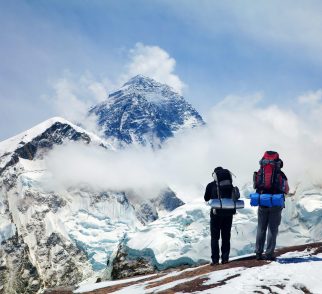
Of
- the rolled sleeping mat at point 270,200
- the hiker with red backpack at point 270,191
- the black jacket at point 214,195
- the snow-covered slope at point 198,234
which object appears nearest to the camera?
the rolled sleeping mat at point 270,200

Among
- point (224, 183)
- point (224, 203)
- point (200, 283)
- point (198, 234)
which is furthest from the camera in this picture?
point (198, 234)

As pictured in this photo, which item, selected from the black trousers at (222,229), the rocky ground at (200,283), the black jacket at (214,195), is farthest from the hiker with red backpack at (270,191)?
the black trousers at (222,229)

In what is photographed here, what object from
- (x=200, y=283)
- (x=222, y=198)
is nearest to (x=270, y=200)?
(x=222, y=198)

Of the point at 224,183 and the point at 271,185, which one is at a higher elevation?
the point at 224,183

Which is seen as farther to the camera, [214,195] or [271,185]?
[214,195]

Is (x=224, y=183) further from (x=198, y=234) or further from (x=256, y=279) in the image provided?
(x=198, y=234)

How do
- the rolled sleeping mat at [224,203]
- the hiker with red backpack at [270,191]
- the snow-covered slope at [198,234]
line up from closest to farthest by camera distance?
the hiker with red backpack at [270,191], the rolled sleeping mat at [224,203], the snow-covered slope at [198,234]

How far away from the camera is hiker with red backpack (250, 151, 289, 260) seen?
16.5 m

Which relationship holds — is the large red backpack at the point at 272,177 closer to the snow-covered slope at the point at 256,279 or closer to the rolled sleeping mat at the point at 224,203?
the rolled sleeping mat at the point at 224,203

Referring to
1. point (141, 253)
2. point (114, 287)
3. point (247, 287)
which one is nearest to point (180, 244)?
point (141, 253)

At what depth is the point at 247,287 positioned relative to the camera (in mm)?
12930

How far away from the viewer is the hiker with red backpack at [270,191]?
648 inches

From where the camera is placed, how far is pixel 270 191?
16.6 m

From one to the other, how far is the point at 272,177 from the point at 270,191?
0.45 meters
